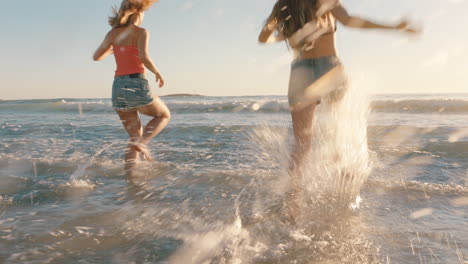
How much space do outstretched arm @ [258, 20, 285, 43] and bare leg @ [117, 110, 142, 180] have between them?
1689mm

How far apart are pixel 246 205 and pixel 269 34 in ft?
4.64

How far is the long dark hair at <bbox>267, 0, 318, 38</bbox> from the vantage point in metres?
2.55

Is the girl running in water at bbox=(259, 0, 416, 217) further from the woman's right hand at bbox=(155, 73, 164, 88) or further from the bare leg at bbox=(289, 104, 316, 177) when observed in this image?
the woman's right hand at bbox=(155, 73, 164, 88)

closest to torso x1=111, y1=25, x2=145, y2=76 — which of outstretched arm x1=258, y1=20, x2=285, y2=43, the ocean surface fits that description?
the ocean surface

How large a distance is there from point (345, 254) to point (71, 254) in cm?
159

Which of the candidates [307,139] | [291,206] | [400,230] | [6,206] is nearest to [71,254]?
[6,206]

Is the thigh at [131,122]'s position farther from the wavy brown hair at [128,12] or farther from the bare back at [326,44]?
the bare back at [326,44]

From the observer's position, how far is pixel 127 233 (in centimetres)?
236

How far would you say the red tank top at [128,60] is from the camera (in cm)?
355

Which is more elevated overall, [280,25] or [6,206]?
[280,25]

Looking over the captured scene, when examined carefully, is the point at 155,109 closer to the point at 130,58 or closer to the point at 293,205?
the point at 130,58

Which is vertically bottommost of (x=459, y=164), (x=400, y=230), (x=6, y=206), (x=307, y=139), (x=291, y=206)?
(x=459, y=164)

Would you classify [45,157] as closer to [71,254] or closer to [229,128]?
[71,254]

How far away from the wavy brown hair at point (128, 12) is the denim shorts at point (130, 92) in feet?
1.80
